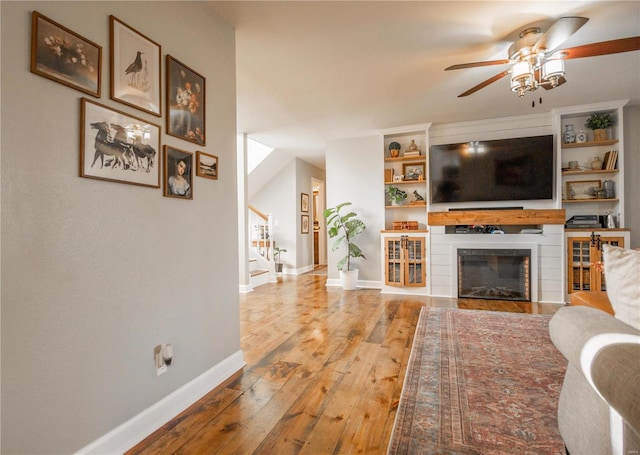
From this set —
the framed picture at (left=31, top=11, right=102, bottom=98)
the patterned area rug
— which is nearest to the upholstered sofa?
the patterned area rug

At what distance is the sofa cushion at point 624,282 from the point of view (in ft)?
3.27

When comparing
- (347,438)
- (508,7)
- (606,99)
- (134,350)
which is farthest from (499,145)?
(134,350)

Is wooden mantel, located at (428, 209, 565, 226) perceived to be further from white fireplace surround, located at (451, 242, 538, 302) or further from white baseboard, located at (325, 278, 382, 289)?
white baseboard, located at (325, 278, 382, 289)

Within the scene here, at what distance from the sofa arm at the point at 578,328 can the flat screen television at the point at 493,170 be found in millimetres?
3579

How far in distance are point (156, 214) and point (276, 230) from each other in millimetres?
5254

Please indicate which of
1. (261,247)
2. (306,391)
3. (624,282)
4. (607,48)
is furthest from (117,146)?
(261,247)

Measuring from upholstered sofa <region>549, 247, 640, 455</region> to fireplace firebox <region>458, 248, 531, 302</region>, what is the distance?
337 cm

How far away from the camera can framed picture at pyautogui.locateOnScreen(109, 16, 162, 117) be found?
57.0 inches

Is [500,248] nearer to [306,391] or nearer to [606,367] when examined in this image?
[306,391]

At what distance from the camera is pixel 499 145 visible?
439cm

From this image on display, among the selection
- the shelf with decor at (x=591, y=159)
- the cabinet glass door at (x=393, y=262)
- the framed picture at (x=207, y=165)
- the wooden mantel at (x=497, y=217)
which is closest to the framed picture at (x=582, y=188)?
the shelf with decor at (x=591, y=159)

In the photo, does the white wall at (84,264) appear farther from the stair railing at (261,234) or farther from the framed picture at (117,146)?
the stair railing at (261,234)

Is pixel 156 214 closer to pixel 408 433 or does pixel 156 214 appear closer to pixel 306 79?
pixel 408 433

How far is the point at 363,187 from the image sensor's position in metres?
5.34
